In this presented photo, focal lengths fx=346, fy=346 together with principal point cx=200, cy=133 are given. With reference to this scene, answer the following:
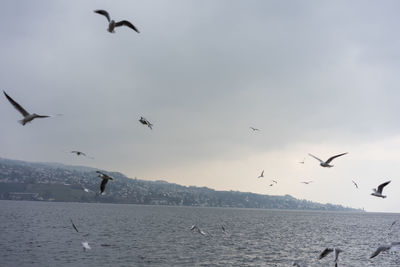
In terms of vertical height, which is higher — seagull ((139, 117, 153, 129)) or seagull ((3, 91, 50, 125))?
seagull ((139, 117, 153, 129))

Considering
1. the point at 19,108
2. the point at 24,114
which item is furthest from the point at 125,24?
the point at 24,114

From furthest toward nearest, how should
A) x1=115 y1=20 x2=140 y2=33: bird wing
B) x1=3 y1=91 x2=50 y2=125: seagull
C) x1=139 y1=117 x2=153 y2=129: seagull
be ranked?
x1=139 y1=117 x2=153 y2=129: seagull, x1=3 y1=91 x2=50 y2=125: seagull, x1=115 y1=20 x2=140 y2=33: bird wing

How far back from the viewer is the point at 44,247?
4481cm

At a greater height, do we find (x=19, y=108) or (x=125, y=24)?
(x=125, y=24)

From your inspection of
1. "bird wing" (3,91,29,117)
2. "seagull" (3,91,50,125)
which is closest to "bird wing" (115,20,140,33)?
"seagull" (3,91,50,125)

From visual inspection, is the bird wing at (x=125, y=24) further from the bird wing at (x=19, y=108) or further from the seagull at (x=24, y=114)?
the bird wing at (x=19, y=108)

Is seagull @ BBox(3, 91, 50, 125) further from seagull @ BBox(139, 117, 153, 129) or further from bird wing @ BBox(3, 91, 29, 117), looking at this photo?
seagull @ BBox(139, 117, 153, 129)

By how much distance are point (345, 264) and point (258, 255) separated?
10130 millimetres

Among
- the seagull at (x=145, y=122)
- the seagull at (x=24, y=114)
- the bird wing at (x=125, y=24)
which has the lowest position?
the seagull at (x=24, y=114)

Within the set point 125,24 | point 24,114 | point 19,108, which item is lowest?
point 24,114

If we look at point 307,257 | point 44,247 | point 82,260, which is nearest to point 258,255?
point 307,257

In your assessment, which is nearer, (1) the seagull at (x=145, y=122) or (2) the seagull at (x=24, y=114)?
(2) the seagull at (x=24, y=114)

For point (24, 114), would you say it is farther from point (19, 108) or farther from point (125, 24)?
point (125, 24)

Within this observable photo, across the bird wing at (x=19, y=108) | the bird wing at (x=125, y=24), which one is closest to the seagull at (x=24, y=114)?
the bird wing at (x=19, y=108)
